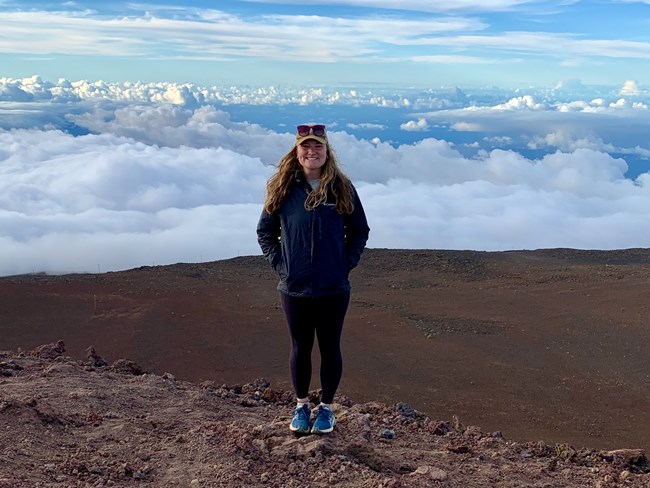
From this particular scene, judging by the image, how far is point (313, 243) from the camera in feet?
11.8

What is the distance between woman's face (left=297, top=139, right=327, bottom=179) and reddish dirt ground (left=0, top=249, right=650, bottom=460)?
353cm

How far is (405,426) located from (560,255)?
11.5 meters

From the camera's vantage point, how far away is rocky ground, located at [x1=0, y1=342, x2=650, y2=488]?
3.31 metres

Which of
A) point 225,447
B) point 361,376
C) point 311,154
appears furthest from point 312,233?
point 361,376

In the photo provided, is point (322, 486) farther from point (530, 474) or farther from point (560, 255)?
point (560, 255)

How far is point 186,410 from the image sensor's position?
4609 mm

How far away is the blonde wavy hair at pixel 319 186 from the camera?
3.61 m

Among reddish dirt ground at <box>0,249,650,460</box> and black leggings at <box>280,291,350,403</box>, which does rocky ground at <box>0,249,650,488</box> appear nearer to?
reddish dirt ground at <box>0,249,650,460</box>

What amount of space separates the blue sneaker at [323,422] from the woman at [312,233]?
41cm

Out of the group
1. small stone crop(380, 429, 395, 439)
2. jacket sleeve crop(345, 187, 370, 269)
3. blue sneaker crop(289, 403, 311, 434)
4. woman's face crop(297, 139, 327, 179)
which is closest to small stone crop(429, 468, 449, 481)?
blue sneaker crop(289, 403, 311, 434)

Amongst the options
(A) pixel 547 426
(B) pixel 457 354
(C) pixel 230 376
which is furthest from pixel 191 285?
(A) pixel 547 426

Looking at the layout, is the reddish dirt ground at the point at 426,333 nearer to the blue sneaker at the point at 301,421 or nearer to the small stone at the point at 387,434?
the small stone at the point at 387,434

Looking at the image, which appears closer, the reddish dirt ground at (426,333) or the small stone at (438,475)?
the small stone at (438,475)

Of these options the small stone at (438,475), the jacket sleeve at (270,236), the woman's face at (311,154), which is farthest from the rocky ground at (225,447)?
the woman's face at (311,154)
